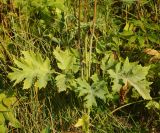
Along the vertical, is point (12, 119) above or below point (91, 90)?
below

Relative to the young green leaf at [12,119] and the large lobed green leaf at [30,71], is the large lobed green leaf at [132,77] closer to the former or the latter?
the large lobed green leaf at [30,71]

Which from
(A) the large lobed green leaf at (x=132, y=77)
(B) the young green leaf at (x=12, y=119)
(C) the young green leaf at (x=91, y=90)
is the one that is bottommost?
(B) the young green leaf at (x=12, y=119)

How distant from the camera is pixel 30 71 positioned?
2293mm

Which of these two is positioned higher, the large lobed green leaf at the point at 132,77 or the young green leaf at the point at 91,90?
the large lobed green leaf at the point at 132,77

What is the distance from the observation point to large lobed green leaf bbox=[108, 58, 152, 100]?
2.25 m

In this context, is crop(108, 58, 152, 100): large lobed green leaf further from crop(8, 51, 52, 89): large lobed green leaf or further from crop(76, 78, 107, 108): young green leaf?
crop(8, 51, 52, 89): large lobed green leaf

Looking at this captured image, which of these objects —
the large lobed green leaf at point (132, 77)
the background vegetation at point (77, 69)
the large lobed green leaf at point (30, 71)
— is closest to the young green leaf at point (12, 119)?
the background vegetation at point (77, 69)

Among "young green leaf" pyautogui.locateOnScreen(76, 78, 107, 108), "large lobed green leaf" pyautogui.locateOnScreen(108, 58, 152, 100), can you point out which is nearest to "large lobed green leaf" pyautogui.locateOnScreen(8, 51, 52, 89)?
"young green leaf" pyautogui.locateOnScreen(76, 78, 107, 108)

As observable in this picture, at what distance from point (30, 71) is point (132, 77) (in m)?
0.60

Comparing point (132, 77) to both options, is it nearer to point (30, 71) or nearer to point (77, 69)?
point (77, 69)

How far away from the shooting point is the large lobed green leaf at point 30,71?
2.27 meters

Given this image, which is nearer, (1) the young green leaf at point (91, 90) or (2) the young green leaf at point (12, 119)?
(1) the young green leaf at point (91, 90)

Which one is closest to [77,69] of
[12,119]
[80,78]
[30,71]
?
[80,78]

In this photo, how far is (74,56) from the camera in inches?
98.7
